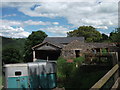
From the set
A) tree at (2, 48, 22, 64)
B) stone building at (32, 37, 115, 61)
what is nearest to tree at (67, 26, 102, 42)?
stone building at (32, 37, 115, 61)

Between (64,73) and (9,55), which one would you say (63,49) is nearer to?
(9,55)

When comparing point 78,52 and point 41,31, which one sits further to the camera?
point 41,31

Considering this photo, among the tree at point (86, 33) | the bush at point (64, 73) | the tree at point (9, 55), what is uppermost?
the tree at point (86, 33)

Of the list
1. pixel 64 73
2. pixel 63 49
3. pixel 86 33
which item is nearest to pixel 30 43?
pixel 63 49

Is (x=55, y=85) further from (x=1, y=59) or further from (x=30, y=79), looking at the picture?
(x=1, y=59)

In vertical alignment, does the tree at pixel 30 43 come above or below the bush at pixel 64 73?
above

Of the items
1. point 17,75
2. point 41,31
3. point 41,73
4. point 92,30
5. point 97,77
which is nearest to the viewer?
point 97,77

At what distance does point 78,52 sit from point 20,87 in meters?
13.8

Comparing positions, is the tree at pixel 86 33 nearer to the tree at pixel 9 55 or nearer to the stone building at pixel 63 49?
the stone building at pixel 63 49

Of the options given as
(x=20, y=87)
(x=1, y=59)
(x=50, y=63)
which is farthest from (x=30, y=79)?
(x=1, y=59)

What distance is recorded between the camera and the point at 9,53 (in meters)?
26.0

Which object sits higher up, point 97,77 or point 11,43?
point 11,43

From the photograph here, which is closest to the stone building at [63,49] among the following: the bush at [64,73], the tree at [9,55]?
the tree at [9,55]

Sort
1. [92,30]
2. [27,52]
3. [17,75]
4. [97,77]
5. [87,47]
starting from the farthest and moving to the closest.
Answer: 1. [92,30]
2. [27,52]
3. [87,47]
4. [17,75]
5. [97,77]
